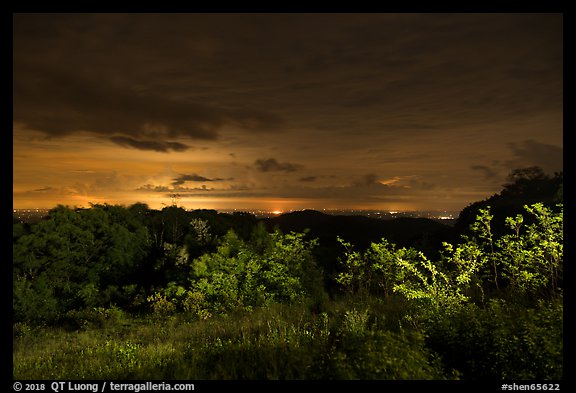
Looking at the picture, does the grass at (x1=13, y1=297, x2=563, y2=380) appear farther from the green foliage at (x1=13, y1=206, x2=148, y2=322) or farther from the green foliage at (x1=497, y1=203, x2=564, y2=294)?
the green foliage at (x1=13, y1=206, x2=148, y2=322)

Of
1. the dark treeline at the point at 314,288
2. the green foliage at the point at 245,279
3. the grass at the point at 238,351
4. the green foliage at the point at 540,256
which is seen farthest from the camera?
the green foliage at the point at 245,279

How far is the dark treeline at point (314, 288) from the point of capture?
634cm

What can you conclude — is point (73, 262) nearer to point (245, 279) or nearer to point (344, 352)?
point (245, 279)

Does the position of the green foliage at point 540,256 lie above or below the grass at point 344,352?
above

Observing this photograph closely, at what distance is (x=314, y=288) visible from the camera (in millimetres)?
14695

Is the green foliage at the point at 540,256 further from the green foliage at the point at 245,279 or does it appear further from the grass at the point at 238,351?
the green foliage at the point at 245,279

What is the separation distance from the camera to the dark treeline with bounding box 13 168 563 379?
20.8 ft

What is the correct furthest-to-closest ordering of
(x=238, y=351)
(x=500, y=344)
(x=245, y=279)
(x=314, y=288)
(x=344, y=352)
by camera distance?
(x=314, y=288) < (x=245, y=279) < (x=238, y=351) < (x=344, y=352) < (x=500, y=344)

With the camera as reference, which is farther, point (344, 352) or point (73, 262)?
point (73, 262)

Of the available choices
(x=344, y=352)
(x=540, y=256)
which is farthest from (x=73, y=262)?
(x=540, y=256)

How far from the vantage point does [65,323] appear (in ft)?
49.4

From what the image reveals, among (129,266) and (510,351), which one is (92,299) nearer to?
(129,266)

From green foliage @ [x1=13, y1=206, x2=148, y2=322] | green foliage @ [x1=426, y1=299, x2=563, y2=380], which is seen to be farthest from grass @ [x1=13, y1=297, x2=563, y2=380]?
green foliage @ [x1=13, y1=206, x2=148, y2=322]

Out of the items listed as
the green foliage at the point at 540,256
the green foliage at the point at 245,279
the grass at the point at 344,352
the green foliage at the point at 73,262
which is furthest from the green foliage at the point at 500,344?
the green foliage at the point at 73,262
